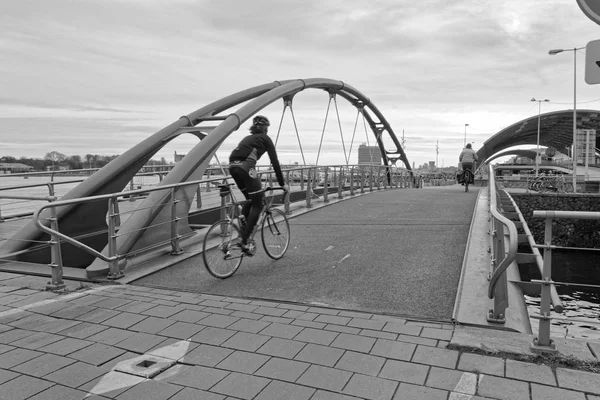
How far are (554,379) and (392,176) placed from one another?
23896 millimetres

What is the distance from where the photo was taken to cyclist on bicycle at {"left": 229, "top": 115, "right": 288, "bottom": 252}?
5.79 metres

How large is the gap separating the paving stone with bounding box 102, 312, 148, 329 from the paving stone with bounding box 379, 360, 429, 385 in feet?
7.72

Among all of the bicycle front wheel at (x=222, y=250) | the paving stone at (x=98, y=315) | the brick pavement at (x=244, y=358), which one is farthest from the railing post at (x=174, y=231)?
the paving stone at (x=98, y=315)

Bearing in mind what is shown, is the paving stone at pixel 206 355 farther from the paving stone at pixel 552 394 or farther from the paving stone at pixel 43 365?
the paving stone at pixel 552 394

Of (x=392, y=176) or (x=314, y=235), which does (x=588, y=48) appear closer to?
(x=314, y=235)

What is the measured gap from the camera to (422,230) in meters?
8.55

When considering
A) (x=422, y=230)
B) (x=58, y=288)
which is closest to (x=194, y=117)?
(x=422, y=230)

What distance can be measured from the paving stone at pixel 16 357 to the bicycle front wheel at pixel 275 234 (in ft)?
10.6

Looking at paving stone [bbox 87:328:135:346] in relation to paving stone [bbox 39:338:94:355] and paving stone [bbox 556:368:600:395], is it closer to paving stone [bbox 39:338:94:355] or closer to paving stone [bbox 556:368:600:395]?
paving stone [bbox 39:338:94:355]

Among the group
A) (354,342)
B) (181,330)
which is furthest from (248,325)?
(354,342)

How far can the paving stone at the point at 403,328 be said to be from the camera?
3.82 meters

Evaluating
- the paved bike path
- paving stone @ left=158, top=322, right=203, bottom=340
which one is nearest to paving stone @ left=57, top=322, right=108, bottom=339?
paving stone @ left=158, top=322, right=203, bottom=340

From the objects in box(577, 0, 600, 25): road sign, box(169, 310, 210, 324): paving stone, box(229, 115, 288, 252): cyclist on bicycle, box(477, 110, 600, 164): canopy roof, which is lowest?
box(169, 310, 210, 324): paving stone

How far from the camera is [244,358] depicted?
3.45 meters
